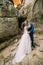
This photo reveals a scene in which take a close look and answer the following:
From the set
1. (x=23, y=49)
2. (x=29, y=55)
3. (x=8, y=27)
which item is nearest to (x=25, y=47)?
(x=23, y=49)

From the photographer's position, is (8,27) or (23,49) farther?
(8,27)

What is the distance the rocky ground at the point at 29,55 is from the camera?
6.43 metres

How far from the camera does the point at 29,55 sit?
6.86 meters

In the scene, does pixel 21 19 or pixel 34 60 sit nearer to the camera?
pixel 34 60

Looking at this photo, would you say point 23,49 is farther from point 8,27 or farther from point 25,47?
point 8,27

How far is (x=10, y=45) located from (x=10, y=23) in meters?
1.11

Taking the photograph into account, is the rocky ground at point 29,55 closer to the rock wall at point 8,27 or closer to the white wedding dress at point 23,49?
the white wedding dress at point 23,49

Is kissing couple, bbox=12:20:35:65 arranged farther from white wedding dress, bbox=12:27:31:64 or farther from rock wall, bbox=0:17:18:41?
rock wall, bbox=0:17:18:41

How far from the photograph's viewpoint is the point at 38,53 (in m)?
7.08

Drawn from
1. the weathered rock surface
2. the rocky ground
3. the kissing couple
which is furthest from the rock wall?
the kissing couple

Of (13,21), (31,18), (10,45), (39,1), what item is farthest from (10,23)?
(39,1)

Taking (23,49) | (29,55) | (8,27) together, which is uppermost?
(8,27)

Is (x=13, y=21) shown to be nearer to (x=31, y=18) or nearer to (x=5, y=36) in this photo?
(x=5, y=36)

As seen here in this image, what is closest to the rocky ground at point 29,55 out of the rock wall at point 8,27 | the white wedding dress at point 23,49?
the white wedding dress at point 23,49
